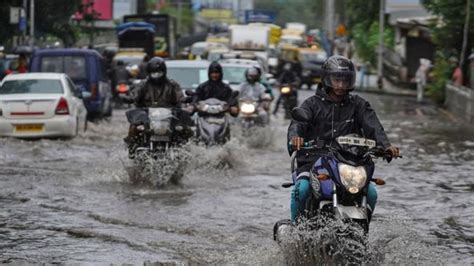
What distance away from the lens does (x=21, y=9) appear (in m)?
39.1

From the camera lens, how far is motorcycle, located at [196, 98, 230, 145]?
17.3 metres

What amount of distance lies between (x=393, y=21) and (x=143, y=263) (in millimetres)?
50717

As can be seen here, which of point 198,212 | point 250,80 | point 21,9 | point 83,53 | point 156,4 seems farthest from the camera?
point 156,4

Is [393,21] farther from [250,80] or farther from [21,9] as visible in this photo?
[250,80]

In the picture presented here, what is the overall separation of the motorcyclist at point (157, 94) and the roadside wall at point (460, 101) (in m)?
16.6

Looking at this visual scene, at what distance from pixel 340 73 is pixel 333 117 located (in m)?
0.34

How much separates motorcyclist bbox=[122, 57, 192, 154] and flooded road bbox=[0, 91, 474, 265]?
0.51m

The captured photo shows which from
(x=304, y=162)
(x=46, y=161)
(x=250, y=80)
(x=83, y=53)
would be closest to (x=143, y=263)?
(x=304, y=162)

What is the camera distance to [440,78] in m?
40.3

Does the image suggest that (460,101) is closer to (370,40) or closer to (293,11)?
(370,40)

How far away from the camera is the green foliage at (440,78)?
131 feet

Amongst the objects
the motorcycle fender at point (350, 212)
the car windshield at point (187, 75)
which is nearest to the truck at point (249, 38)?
the car windshield at point (187, 75)

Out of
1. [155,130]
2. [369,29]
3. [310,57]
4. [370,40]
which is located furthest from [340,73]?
[369,29]

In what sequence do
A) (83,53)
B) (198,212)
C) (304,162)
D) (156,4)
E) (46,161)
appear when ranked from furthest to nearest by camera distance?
(156,4), (83,53), (46,161), (198,212), (304,162)
